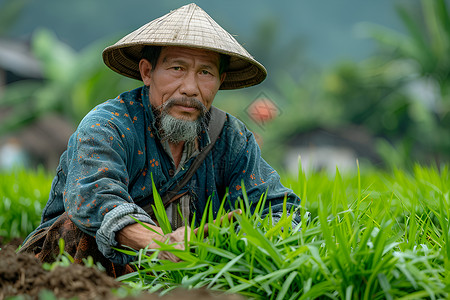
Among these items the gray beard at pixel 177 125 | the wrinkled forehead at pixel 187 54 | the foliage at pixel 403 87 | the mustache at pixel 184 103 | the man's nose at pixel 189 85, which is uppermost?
the wrinkled forehead at pixel 187 54

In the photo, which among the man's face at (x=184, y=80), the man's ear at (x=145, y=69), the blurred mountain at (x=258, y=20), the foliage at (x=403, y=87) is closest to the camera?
the man's face at (x=184, y=80)

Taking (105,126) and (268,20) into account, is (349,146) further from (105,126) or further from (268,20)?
(268,20)

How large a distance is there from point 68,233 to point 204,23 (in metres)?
1.12

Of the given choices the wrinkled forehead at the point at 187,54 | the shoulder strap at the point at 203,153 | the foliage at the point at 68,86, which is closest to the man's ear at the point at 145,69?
the wrinkled forehead at the point at 187,54

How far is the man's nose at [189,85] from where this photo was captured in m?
2.54

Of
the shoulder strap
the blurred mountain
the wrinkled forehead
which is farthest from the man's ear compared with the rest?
the blurred mountain

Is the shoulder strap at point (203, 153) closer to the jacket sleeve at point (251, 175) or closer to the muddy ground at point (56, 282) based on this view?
the jacket sleeve at point (251, 175)

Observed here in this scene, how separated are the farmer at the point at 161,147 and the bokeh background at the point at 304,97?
32 centimetres

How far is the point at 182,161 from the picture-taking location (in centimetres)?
271

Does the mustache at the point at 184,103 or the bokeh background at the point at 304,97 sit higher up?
the mustache at the point at 184,103

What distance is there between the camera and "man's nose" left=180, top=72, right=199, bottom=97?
2.54 m

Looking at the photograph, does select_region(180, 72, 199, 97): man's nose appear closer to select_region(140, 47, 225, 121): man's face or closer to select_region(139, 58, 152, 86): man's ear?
select_region(140, 47, 225, 121): man's face

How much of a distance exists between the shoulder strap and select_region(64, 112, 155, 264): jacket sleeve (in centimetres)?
37

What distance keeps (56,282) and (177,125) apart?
1.15 meters
